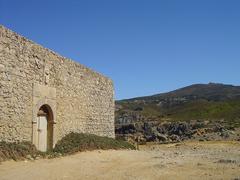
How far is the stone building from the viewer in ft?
42.8

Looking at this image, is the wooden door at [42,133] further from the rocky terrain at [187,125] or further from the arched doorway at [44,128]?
the rocky terrain at [187,125]

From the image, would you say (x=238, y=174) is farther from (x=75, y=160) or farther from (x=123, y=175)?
(x=75, y=160)

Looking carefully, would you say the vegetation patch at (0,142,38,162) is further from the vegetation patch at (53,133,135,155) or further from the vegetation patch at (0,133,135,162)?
the vegetation patch at (53,133,135,155)

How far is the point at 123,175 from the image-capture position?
10.6 metres

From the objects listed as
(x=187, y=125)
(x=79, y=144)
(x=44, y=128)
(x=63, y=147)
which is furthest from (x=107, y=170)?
(x=187, y=125)

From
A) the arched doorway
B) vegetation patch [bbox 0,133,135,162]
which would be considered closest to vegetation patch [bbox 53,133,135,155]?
vegetation patch [bbox 0,133,135,162]

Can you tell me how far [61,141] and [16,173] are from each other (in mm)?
6333

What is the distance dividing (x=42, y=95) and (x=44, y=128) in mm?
1477

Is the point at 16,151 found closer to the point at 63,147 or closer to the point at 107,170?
the point at 107,170

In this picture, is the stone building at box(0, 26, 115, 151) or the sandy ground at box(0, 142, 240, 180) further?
the stone building at box(0, 26, 115, 151)

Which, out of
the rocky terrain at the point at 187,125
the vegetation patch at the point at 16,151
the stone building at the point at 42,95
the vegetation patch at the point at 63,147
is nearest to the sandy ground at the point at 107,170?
the vegetation patch at the point at 16,151

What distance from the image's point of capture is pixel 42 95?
15.2 meters

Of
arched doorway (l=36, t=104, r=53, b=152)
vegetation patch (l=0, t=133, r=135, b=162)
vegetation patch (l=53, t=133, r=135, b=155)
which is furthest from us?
vegetation patch (l=53, t=133, r=135, b=155)

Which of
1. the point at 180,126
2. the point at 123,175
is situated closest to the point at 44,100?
the point at 123,175
